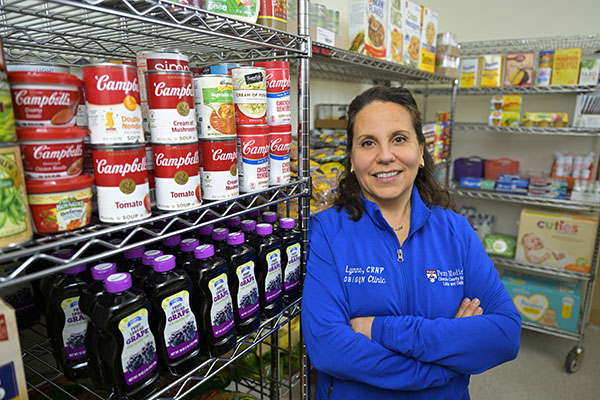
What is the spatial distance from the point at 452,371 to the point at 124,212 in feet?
3.17

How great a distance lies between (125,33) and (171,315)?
30.6 inches

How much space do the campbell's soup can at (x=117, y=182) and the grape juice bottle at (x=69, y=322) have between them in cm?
22

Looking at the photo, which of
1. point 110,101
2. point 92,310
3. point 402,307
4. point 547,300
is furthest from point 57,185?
point 547,300

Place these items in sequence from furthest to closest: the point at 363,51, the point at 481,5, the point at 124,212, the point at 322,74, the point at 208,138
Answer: the point at 481,5 < the point at 322,74 < the point at 363,51 < the point at 208,138 < the point at 124,212

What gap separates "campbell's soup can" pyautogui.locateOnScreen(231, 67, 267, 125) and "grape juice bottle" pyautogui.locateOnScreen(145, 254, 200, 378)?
41 centimetres

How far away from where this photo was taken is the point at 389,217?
4.31 ft

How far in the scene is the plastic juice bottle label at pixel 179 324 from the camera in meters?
0.85

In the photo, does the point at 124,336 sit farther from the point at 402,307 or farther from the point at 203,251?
the point at 402,307

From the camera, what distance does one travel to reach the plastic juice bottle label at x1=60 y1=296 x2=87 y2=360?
0.84 meters

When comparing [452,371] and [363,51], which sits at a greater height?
[363,51]

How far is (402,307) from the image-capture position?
1186 mm

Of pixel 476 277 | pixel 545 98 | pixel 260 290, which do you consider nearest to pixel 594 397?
pixel 476 277

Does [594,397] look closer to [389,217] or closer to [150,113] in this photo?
[389,217]

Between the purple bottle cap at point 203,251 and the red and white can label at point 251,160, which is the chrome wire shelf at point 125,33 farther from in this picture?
the purple bottle cap at point 203,251
